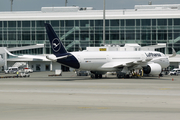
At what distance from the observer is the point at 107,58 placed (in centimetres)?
5322

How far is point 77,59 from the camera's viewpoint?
5053cm

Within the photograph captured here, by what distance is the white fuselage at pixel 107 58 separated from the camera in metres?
51.2

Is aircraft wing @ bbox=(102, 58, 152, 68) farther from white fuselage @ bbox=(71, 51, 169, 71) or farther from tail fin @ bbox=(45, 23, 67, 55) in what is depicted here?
tail fin @ bbox=(45, 23, 67, 55)

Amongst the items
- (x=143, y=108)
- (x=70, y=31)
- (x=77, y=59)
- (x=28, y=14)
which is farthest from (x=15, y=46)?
(x=143, y=108)

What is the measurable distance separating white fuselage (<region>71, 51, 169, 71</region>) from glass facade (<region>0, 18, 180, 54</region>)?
111 ft

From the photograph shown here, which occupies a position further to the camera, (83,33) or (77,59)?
(83,33)

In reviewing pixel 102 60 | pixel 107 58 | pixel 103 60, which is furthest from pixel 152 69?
pixel 102 60

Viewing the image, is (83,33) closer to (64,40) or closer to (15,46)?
(64,40)

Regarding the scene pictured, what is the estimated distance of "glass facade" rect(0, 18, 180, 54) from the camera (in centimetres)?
9000

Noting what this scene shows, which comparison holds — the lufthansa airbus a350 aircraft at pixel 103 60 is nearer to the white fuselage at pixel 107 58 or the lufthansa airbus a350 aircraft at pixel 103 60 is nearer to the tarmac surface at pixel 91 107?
the white fuselage at pixel 107 58

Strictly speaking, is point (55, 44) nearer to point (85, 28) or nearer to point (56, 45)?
point (56, 45)

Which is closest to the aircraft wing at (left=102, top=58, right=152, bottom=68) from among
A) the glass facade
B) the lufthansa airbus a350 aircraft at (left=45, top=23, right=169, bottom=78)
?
→ the lufthansa airbus a350 aircraft at (left=45, top=23, right=169, bottom=78)

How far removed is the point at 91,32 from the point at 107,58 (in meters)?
41.8

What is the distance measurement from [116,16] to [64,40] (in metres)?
16.1
